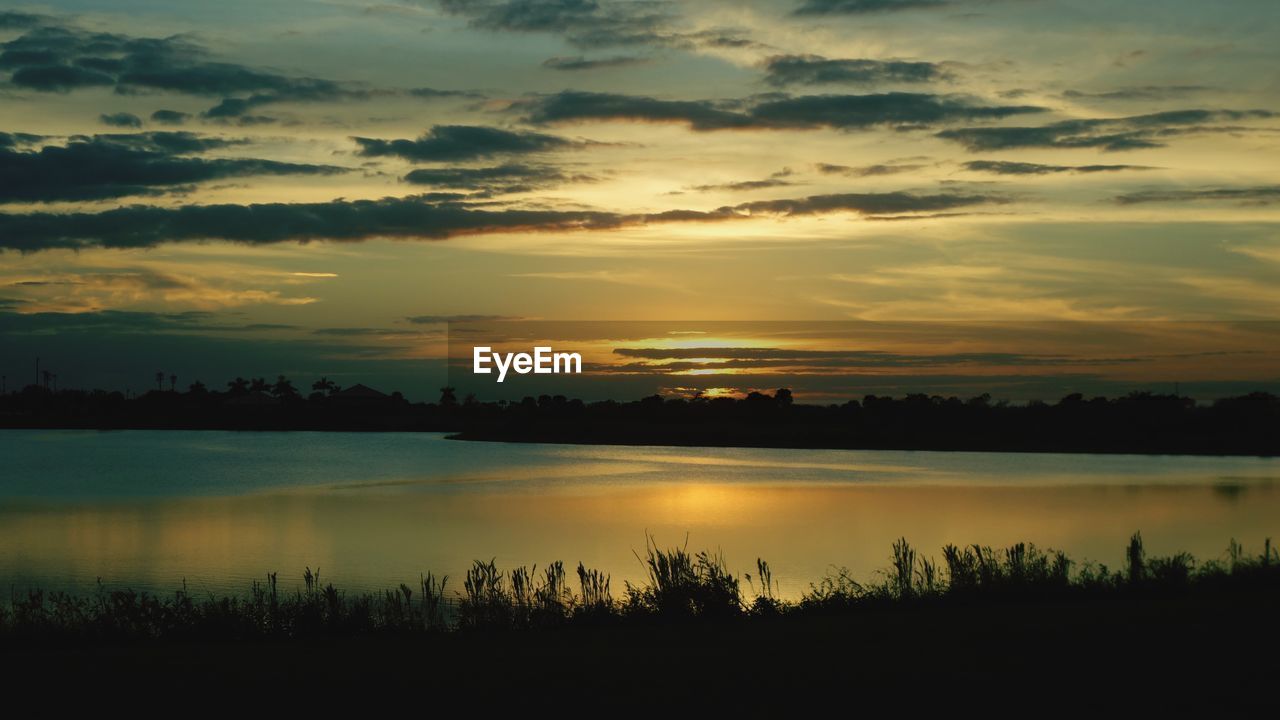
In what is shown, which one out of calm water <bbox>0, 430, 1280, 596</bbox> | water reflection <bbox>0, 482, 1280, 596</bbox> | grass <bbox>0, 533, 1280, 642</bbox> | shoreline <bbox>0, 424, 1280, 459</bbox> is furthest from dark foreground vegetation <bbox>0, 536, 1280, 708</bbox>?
shoreline <bbox>0, 424, 1280, 459</bbox>

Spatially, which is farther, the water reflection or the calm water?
the calm water

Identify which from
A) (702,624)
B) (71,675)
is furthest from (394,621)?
(71,675)

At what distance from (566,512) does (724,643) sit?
25078mm

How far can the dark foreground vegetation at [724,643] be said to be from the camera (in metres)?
9.20

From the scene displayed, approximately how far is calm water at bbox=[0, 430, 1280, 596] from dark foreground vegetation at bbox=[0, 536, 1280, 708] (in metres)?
6.29

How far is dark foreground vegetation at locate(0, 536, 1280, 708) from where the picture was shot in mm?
9203

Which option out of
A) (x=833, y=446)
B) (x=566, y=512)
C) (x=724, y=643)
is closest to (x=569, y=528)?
(x=566, y=512)

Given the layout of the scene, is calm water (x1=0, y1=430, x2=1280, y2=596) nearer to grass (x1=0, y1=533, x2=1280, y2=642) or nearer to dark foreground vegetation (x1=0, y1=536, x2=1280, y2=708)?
grass (x1=0, y1=533, x2=1280, y2=642)

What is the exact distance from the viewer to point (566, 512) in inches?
1417

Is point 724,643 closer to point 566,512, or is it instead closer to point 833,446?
point 566,512

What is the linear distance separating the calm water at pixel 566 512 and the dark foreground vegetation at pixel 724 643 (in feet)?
20.6

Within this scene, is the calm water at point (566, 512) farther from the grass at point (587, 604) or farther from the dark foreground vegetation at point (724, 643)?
the dark foreground vegetation at point (724, 643)

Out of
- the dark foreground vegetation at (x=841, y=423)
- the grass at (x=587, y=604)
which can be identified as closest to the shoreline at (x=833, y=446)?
the dark foreground vegetation at (x=841, y=423)

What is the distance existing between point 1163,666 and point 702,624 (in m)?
5.20
